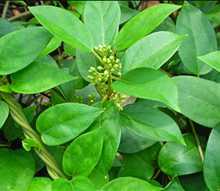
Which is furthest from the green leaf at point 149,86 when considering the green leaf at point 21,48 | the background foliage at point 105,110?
the green leaf at point 21,48

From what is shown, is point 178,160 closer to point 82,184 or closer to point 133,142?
point 133,142

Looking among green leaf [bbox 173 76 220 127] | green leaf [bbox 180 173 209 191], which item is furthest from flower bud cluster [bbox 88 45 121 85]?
green leaf [bbox 180 173 209 191]

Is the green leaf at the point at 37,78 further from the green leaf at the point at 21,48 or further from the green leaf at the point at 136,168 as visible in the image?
the green leaf at the point at 136,168

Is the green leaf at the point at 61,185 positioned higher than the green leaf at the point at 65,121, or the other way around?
the green leaf at the point at 65,121

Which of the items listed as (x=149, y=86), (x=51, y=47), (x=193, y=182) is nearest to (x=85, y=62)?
(x=51, y=47)

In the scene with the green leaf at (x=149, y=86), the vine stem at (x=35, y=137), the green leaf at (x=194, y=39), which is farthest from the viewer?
the green leaf at (x=194, y=39)

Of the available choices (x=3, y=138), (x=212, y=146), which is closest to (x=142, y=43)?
(x=212, y=146)
